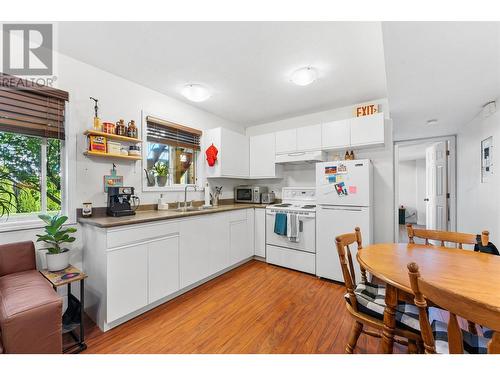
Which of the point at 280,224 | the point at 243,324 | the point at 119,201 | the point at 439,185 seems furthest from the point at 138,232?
the point at 439,185

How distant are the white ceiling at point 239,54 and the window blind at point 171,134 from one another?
1.37 feet

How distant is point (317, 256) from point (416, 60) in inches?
89.5

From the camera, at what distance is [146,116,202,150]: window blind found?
280 centimetres

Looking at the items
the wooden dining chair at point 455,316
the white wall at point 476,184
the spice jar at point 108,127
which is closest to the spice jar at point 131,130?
the spice jar at point 108,127

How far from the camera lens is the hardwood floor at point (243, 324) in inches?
63.2

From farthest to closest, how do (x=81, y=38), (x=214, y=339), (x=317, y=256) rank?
1. (x=317, y=256)
2. (x=81, y=38)
3. (x=214, y=339)

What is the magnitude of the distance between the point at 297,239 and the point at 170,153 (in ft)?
7.20

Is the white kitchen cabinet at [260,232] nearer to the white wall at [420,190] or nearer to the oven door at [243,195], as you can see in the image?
the oven door at [243,195]

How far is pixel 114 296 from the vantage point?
179cm
